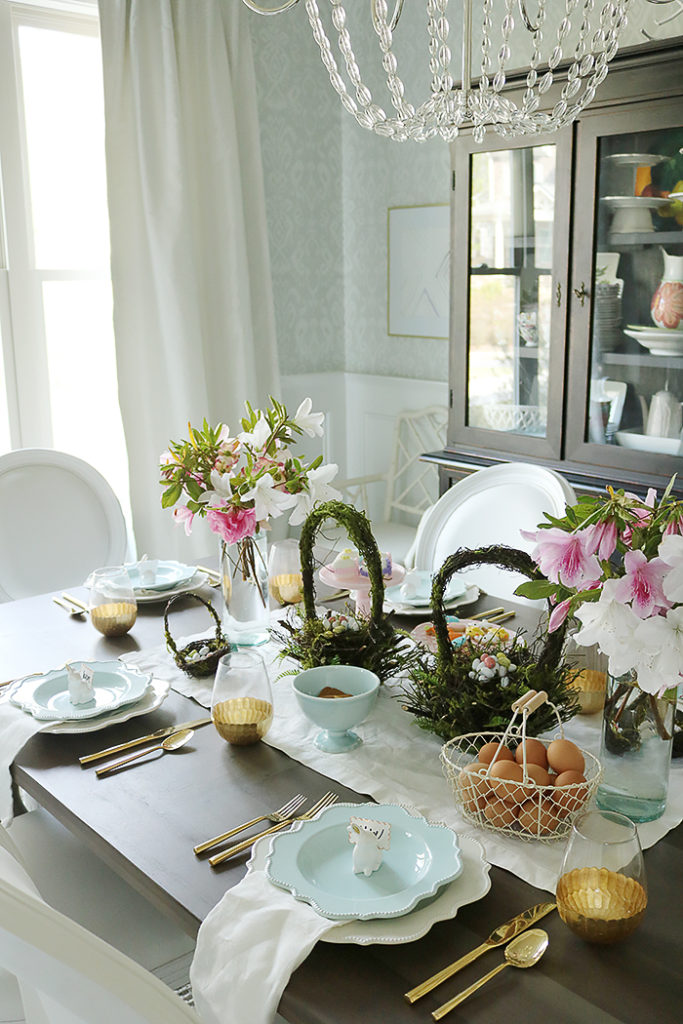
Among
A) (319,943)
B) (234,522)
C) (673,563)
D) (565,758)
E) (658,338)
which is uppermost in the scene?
(658,338)

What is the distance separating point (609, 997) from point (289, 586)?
1.15 metres

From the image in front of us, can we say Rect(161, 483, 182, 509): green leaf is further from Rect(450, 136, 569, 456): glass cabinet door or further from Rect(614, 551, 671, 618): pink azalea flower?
Rect(450, 136, 569, 456): glass cabinet door

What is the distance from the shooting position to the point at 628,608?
1.01m

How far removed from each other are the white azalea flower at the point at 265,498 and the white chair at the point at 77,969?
872 millimetres

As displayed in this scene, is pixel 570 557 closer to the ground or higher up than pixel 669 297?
closer to the ground

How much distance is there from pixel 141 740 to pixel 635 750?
0.68 meters

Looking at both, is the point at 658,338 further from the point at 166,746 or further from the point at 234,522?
the point at 166,746

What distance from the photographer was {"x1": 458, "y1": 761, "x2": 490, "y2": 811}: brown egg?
3.61ft

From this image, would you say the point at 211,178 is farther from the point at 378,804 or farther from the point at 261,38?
the point at 378,804

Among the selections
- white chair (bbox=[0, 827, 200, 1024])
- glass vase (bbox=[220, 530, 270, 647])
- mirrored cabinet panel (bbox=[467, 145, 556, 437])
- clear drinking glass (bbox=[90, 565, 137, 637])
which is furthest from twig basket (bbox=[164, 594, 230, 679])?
mirrored cabinet panel (bbox=[467, 145, 556, 437])

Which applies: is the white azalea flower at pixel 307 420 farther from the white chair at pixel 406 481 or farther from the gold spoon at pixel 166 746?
the white chair at pixel 406 481

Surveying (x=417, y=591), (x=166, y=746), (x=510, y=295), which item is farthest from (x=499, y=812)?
(x=510, y=295)

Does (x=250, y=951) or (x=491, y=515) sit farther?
(x=491, y=515)

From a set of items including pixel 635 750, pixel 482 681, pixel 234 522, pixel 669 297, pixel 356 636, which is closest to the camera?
pixel 635 750
